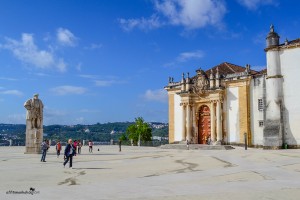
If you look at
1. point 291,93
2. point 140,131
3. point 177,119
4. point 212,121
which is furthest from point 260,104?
point 140,131

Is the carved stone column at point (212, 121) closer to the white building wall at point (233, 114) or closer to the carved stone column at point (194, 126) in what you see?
the white building wall at point (233, 114)

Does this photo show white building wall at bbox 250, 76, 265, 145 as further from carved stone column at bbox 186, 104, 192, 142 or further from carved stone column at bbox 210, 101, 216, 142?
carved stone column at bbox 186, 104, 192, 142

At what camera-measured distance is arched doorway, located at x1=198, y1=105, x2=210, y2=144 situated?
43.9 metres

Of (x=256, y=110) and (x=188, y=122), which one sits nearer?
(x=256, y=110)

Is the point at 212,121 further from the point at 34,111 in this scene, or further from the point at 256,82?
the point at 34,111

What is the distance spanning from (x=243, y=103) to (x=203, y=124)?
252 inches

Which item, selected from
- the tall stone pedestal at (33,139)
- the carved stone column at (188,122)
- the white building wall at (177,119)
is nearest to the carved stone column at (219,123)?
the carved stone column at (188,122)

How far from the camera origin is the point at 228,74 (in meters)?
42.7

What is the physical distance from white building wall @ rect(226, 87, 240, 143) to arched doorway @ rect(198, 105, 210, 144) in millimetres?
2965

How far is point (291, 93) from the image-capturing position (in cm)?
3575

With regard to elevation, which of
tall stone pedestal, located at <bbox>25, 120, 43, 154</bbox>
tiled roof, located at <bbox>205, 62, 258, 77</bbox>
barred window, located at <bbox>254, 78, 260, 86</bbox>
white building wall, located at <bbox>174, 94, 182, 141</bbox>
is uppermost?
tiled roof, located at <bbox>205, 62, 258, 77</bbox>

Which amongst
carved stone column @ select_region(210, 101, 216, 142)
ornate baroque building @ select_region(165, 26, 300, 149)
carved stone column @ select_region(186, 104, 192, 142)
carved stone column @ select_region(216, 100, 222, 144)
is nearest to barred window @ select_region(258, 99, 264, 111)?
ornate baroque building @ select_region(165, 26, 300, 149)

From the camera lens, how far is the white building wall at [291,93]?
116 ft

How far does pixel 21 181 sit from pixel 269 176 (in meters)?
8.88
